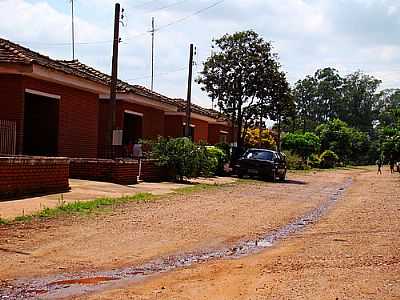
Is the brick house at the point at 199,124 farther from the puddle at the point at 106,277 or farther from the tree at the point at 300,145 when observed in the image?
the puddle at the point at 106,277

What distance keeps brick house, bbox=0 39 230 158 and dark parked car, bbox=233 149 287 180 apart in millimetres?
4657

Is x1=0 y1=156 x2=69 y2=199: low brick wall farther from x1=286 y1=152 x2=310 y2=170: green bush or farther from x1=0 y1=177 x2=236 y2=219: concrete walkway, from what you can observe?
x1=286 y1=152 x2=310 y2=170: green bush

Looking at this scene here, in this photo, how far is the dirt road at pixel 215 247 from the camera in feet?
25.0

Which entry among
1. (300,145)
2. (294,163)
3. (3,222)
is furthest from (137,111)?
(300,145)

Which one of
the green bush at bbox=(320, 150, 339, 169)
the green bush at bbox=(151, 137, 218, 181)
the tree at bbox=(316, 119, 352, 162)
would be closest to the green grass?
the green bush at bbox=(151, 137, 218, 181)

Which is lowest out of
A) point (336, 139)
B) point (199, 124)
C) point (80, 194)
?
point (80, 194)

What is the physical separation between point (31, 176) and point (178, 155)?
11.1 metres

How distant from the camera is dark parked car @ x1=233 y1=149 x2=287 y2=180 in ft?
111

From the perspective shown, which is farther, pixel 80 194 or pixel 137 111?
pixel 137 111

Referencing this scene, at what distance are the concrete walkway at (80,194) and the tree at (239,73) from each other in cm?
1462

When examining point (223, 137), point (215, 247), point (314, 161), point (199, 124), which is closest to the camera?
point (215, 247)

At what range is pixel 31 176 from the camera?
1669 centimetres

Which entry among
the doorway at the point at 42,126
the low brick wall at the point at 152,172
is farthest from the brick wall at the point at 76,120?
the low brick wall at the point at 152,172

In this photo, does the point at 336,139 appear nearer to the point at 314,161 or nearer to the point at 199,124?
the point at 314,161
